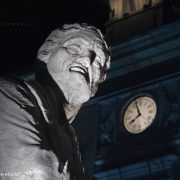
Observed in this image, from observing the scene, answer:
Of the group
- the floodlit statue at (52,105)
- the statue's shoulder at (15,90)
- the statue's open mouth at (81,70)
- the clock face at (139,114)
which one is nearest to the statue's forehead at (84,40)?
the floodlit statue at (52,105)

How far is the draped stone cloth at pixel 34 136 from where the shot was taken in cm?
178

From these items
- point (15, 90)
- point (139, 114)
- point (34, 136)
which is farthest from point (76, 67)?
point (139, 114)

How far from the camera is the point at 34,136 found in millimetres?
1857

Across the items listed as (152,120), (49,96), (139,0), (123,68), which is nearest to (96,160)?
(152,120)

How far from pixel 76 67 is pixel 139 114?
15.5m

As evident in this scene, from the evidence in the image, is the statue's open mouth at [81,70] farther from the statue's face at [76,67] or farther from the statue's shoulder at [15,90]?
the statue's shoulder at [15,90]

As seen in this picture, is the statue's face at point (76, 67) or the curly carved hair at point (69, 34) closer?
the statue's face at point (76, 67)

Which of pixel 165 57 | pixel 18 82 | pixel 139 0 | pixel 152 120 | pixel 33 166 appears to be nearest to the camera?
pixel 33 166

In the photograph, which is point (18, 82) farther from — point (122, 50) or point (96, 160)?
point (122, 50)

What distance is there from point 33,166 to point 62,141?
27cm

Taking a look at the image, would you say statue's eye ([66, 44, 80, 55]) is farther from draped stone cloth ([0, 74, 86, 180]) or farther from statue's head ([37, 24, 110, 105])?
draped stone cloth ([0, 74, 86, 180])

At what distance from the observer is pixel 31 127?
1.88 meters

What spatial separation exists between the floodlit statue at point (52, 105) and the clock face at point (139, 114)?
1480 centimetres

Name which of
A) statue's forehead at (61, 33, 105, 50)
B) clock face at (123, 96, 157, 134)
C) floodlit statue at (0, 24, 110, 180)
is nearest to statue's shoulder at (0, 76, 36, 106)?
floodlit statue at (0, 24, 110, 180)
